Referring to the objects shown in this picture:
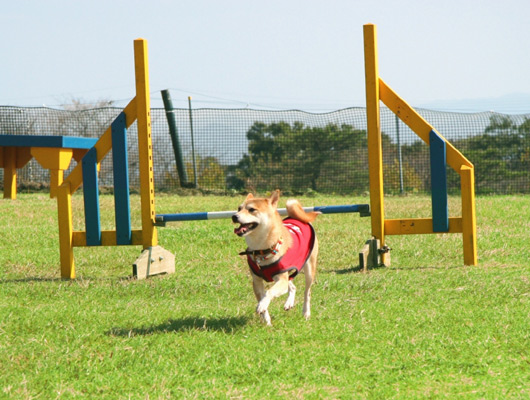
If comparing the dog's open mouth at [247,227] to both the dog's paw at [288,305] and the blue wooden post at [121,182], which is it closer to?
the dog's paw at [288,305]

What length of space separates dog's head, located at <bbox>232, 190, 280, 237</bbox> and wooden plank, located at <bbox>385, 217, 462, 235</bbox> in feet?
8.80

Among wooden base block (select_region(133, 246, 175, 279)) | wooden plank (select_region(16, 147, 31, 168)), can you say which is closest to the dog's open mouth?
wooden base block (select_region(133, 246, 175, 279))

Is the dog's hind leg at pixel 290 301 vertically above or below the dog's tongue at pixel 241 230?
below

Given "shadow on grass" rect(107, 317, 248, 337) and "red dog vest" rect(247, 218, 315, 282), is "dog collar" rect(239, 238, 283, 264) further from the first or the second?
"shadow on grass" rect(107, 317, 248, 337)

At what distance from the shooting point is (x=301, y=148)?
16.8 metres

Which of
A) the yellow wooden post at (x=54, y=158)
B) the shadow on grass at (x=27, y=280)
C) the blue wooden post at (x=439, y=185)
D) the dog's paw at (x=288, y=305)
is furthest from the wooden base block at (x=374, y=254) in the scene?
the yellow wooden post at (x=54, y=158)

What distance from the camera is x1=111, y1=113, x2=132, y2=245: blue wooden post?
7191mm

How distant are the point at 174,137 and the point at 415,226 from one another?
966cm

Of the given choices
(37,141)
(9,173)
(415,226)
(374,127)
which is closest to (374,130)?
(374,127)

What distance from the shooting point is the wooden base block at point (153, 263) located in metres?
6.89

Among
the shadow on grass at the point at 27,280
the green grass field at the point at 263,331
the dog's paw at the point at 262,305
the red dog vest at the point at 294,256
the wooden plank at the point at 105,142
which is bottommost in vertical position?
the green grass field at the point at 263,331

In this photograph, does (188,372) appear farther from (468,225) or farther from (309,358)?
(468,225)

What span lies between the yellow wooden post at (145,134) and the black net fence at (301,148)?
8.74m

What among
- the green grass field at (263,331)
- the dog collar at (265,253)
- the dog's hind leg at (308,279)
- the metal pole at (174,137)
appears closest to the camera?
the green grass field at (263,331)
